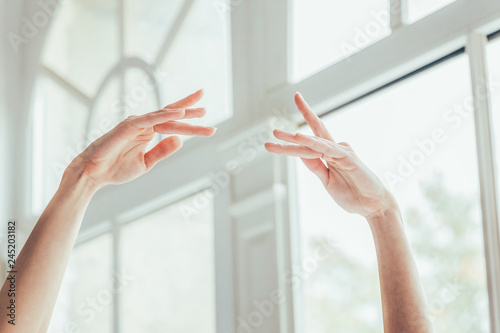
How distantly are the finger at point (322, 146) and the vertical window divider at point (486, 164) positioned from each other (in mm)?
247

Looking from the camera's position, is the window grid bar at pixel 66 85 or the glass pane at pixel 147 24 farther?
the window grid bar at pixel 66 85

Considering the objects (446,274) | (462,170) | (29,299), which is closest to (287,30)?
(462,170)

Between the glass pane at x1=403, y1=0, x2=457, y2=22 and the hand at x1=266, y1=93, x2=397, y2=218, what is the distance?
332 mm

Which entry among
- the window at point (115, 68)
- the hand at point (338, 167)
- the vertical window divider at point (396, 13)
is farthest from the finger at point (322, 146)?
the window at point (115, 68)

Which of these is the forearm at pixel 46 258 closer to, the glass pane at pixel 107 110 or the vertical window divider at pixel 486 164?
the vertical window divider at pixel 486 164

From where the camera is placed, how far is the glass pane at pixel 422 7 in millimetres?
1212

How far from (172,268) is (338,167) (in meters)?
0.86

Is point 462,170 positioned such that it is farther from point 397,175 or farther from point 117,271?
point 117,271

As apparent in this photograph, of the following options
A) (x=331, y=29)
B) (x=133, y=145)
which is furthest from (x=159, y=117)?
(x=331, y=29)

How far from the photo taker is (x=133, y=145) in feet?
3.82

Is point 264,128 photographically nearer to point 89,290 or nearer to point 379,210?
point 379,210

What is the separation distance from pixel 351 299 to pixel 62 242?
0.61 m

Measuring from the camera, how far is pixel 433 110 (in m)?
1.23

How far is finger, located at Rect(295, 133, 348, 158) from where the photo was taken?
37.6 inches
